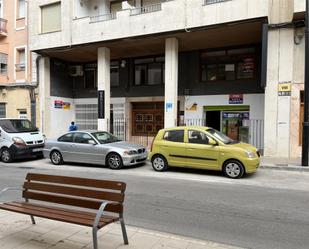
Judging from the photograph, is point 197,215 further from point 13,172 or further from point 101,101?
point 101,101

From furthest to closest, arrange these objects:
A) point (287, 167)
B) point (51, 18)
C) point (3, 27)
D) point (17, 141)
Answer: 1. point (3, 27)
2. point (51, 18)
3. point (17, 141)
4. point (287, 167)

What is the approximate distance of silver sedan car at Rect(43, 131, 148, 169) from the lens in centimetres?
1211

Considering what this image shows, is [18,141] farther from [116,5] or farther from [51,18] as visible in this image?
[116,5]

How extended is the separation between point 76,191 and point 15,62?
20409 millimetres

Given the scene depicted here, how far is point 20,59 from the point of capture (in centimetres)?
2272

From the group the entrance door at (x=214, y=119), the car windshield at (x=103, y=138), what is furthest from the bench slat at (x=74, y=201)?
the entrance door at (x=214, y=119)

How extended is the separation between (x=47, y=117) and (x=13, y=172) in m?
10.2

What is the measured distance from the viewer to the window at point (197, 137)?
35.8 ft

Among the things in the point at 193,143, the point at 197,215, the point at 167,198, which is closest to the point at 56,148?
the point at 193,143

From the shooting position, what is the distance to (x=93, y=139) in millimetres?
12773

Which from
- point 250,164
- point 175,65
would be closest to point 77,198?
point 250,164

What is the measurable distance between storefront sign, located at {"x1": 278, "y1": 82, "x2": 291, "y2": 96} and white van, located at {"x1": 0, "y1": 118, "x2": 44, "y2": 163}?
10.7 m

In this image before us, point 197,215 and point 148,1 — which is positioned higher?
point 148,1

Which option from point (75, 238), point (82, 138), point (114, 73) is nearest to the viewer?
point (75, 238)
